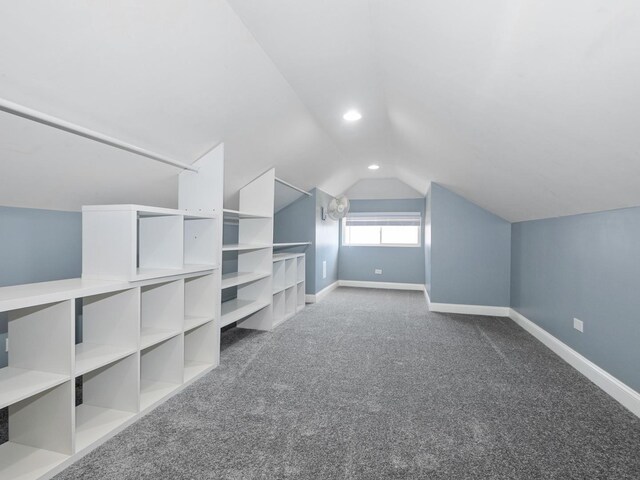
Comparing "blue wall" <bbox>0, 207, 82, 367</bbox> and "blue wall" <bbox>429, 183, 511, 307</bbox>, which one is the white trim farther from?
"blue wall" <bbox>0, 207, 82, 367</bbox>

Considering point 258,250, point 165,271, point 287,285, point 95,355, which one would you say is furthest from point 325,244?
point 95,355

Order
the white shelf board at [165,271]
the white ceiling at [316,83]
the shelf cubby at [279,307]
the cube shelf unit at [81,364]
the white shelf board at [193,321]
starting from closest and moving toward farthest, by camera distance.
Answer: the white ceiling at [316,83], the cube shelf unit at [81,364], the white shelf board at [165,271], the white shelf board at [193,321], the shelf cubby at [279,307]

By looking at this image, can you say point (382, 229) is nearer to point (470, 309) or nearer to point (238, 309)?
point (470, 309)

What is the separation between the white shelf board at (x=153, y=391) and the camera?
6.63ft

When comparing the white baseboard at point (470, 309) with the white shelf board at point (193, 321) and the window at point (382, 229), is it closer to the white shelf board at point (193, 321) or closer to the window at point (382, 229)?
the window at point (382, 229)

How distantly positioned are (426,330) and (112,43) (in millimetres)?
3757

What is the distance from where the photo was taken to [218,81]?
6.75 feet

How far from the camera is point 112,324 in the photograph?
194cm

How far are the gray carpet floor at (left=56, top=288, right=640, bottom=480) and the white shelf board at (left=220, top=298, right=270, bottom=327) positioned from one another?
1.05 feet

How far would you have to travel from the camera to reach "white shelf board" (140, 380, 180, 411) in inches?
79.6

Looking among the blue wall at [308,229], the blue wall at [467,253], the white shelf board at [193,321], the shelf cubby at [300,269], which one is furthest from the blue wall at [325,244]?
the white shelf board at [193,321]

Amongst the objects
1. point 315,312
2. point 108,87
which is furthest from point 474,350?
point 108,87

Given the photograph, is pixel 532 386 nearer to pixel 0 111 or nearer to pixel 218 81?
pixel 218 81

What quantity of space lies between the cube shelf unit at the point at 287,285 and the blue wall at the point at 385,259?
7.52 feet
